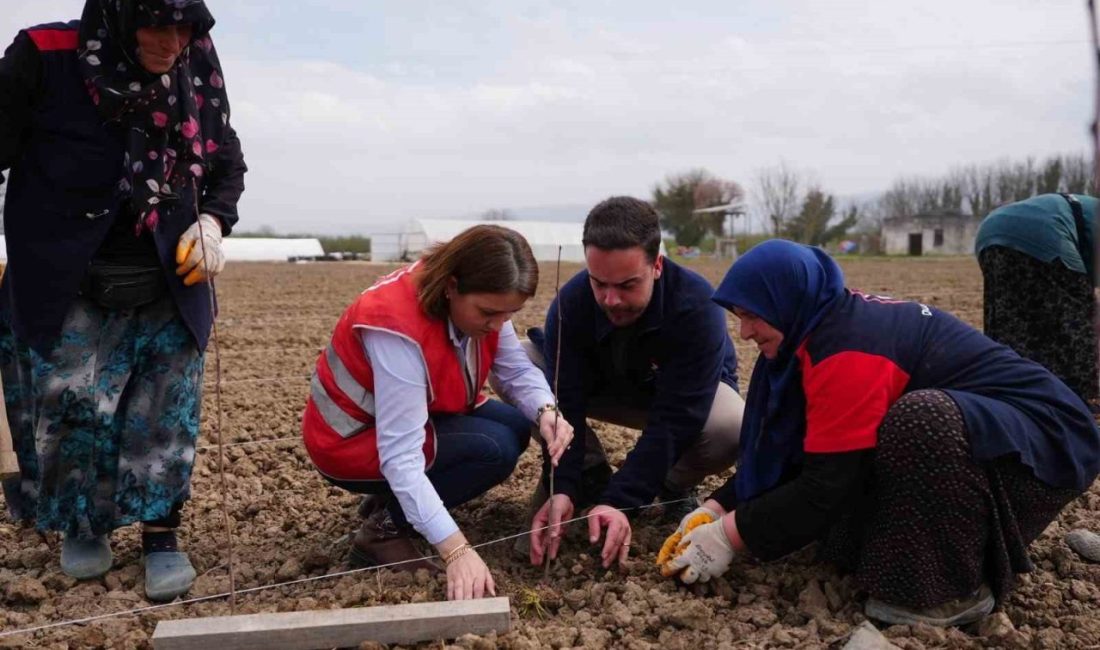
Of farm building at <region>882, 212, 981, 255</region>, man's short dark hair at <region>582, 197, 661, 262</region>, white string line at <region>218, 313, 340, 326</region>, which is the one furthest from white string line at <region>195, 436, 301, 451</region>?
farm building at <region>882, 212, 981, 255</region>

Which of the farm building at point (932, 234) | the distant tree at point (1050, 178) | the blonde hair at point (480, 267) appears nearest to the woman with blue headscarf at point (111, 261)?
the blonde hair at point (480, 267)

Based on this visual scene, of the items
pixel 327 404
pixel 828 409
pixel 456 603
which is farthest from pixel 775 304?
pixel 327 404

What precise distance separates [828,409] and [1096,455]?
0.69m

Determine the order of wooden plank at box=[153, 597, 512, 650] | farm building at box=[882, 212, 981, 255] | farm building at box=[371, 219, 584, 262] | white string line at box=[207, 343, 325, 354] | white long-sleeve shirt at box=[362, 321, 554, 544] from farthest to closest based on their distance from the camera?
farm building at box=[882, 212, 981, 255] < farm building at box=[371, 219, 584, 262] < white string line at box=[207, 343, 325, 354] < white long-sleeve shirt at box=[362, 321, 554, 544] < wooden plank at box=[153, 597, 512, 650]

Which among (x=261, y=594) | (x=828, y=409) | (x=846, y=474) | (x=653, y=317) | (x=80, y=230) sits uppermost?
(x=80, y=230)

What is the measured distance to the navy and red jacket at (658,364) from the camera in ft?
9.19

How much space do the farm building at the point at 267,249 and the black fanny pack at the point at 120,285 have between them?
38.8 m

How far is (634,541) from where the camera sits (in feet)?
9.42

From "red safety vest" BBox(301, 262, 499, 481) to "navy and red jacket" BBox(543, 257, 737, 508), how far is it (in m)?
0.37

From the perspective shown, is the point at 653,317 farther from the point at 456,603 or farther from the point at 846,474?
the point at 456,603

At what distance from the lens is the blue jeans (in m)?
2.66

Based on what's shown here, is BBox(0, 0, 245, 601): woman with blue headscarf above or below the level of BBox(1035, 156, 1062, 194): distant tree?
below

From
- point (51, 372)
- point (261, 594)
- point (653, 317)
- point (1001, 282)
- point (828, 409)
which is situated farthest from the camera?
point (1001, 282)

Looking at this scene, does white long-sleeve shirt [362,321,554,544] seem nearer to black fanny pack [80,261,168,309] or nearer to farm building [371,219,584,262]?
black fanny pack [80,261,168,309]
